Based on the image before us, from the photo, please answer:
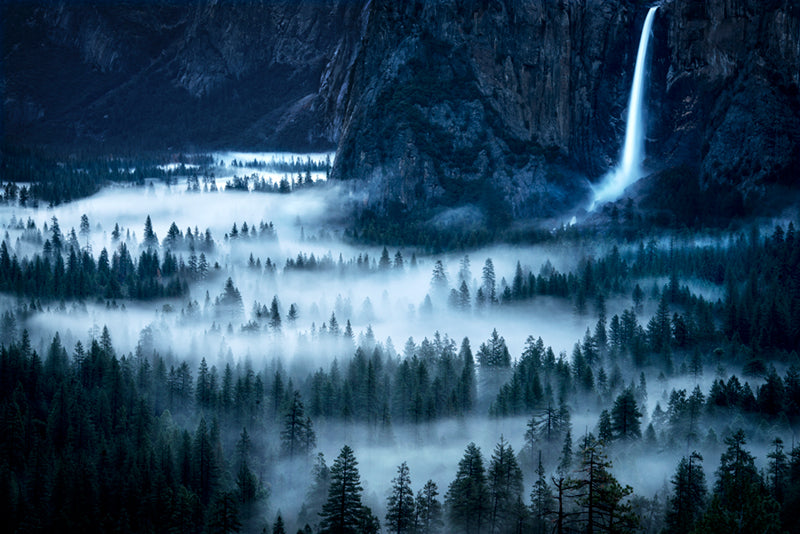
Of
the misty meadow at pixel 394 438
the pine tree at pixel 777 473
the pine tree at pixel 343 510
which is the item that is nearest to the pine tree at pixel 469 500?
the misty meadow at pixel 394 438

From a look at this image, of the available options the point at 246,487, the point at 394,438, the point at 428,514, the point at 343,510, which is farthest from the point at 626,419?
the point at 343,510

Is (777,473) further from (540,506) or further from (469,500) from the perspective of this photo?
(469,500)

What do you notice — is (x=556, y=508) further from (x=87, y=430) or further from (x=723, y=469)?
(x=87, y=430)

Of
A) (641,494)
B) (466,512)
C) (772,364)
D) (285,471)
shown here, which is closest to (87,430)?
(285,471)

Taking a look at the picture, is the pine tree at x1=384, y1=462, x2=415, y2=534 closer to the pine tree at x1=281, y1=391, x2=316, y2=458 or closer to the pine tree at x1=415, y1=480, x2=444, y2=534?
the pine tree at x1=415, y1=480, x2=444, y2=534

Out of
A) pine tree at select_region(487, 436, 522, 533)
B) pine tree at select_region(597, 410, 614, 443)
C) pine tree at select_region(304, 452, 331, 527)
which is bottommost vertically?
pine tree at select_region(304, 452, 331, 527)

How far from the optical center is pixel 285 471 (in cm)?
16475

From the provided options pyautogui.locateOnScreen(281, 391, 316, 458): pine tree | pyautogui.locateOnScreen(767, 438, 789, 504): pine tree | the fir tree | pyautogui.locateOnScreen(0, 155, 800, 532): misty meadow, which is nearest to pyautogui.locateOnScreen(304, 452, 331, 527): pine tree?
pyautogui.locateOnScreen(0, 155, 800, 532): misty meadow

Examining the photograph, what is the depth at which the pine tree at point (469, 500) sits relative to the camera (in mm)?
137375

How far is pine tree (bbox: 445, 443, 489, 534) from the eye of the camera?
137 m

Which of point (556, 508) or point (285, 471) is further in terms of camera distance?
point (285, 471)

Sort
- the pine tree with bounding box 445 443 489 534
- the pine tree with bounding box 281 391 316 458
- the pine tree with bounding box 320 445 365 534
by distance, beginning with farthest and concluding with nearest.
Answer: the pine tree with bounding box 281 391 316 458 < the pine tree with bounding box 445 443 489 534 < the pine tree with bounding box 320 445 365 534

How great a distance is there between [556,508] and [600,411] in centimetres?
3915

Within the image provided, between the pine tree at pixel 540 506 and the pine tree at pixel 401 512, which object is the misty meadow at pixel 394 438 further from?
the pine tree at pixel 540 506
